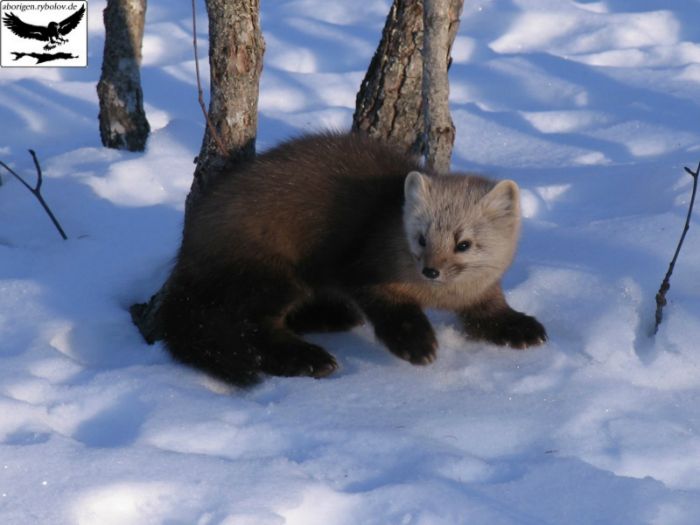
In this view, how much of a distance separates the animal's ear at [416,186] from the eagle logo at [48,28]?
423 centimetres

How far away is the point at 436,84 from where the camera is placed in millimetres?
3895

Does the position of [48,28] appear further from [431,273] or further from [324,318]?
[431,273]

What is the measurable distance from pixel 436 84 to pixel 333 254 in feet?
2.43

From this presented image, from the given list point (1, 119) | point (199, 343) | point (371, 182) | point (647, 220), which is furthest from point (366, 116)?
point (1, 119)

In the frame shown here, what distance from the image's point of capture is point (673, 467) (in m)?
3.00

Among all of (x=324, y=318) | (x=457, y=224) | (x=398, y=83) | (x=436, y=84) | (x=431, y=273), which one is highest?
(x=436, y=84)

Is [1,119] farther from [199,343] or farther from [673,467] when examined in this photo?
[673,467]

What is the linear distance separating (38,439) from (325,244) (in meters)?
1.38

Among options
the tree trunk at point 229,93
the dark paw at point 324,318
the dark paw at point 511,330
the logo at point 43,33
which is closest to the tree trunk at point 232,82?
the tree trunk at point 229,93

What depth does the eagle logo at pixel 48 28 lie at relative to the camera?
713cm

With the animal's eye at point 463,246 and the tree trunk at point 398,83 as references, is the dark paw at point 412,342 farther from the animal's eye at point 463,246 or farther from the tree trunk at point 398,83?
the tree trunk at point 398,83

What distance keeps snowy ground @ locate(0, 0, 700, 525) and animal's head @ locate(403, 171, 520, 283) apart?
34 centimetres

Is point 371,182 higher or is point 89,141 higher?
point 371,182

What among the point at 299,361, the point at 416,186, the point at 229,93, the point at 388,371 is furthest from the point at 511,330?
the point at 229,93
